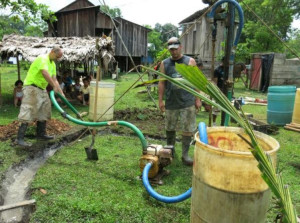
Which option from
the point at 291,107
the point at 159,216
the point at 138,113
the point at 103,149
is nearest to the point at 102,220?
the point at 159,216

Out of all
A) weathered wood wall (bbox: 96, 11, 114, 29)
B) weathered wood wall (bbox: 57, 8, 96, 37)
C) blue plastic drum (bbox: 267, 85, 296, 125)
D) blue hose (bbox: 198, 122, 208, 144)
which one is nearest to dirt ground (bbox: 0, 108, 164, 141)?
blue plastic drum (bbox: 267, 85, 296, 125)

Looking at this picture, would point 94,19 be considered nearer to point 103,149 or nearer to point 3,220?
point 103,149

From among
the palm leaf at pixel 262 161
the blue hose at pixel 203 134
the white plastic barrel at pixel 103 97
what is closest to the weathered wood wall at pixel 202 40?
the white plastic barrel at pixel 103 97

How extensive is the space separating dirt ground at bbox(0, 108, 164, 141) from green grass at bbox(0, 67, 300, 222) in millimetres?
713

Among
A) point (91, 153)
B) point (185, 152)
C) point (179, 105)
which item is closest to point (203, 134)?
point (179, 105)

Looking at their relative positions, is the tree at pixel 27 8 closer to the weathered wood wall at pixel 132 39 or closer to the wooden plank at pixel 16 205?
the wooden plank at pixel 16 205

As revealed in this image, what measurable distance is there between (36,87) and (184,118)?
9.09 feet

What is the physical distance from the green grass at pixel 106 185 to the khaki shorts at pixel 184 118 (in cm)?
61

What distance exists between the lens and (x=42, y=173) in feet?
12.1

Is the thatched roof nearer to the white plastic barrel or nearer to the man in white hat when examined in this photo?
the white plastic barrel

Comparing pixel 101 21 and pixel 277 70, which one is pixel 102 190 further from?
pixel 101 21

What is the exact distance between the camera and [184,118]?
4.04 meters

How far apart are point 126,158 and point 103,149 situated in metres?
0.63

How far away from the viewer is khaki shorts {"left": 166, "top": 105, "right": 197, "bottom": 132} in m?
4.03
